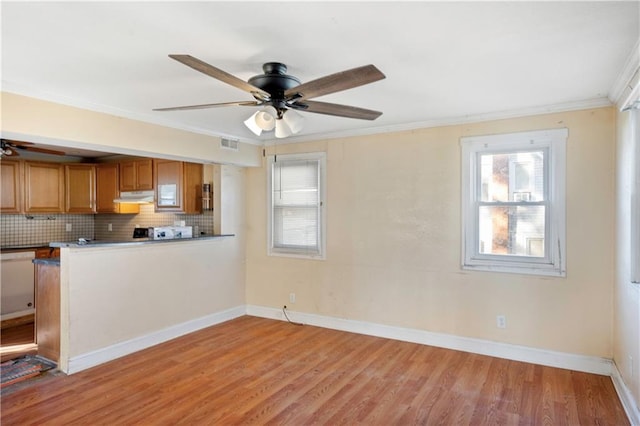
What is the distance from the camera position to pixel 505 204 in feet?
12.3

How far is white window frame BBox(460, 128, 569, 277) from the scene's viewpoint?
3.48m

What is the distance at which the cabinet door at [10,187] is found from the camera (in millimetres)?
5140

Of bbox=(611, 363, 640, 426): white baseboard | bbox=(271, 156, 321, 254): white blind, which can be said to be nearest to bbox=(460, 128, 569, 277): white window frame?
bbox=(611, 363, 640, 426): white baseboard

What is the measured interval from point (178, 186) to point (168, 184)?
199 millimetres

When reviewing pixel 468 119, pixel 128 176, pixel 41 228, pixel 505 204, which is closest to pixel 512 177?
pixel 505 204

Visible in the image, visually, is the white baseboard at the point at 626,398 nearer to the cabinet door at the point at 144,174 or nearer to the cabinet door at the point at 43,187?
the cabinet door at the point at 144,174

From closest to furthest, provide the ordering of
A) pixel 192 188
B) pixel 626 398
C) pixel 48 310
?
pixel 626 398
pixel 48 310
pixel 192 188

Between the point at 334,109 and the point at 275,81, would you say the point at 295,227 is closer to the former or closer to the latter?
the point at 334,109

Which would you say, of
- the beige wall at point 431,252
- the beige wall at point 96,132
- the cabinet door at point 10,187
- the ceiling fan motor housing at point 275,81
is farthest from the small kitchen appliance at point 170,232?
the ceiling fan motor housing at point 275,81

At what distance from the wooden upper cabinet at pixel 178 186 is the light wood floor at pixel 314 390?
1.86 meters

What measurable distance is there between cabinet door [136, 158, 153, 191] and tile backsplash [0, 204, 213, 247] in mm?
564

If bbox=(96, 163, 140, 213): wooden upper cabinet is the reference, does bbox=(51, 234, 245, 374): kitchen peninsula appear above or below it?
below

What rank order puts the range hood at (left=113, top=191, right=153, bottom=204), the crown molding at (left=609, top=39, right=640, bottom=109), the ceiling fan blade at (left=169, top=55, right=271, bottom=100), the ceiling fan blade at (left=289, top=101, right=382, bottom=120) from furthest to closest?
1. the range hood at (left=113, top=191, right=153, bottom=204)
2. the ceiling fan blade at (left=289, top=101, right=382, bottom=120)
3. the crown molding at (left=609, top=39, right=640, bottom=109)
4. the ceiling fan blade at (left=169, top=55, right=271, bottom=100)

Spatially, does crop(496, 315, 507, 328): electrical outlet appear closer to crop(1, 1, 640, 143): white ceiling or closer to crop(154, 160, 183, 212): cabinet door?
crop(1, 1, 640, 143): white ceiling
